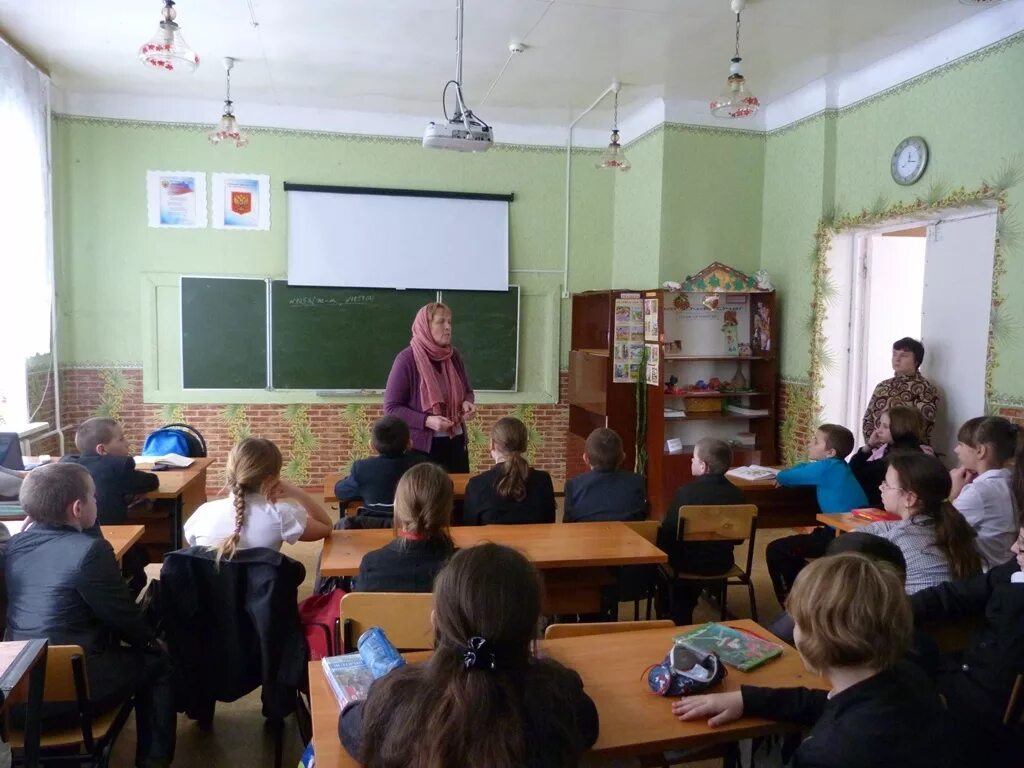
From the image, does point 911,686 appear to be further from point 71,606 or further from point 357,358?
point 357,358

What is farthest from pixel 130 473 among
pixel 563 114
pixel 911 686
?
pixel 563 114

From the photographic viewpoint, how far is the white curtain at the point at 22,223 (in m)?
4.80

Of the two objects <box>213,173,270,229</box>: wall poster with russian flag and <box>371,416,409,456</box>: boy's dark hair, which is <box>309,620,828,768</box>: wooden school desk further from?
<box>213,173,270,229</box>: wall poster with russian flag

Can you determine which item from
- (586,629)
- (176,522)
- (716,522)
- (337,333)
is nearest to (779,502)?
(716,522)

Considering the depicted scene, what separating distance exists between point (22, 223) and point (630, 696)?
17.3ft

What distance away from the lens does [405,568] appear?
86.8 inches

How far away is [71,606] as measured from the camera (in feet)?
6.75

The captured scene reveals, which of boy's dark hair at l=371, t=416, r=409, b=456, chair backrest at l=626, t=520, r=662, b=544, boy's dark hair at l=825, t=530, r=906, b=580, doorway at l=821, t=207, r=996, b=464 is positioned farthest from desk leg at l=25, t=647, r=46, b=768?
doorway at l=821, t=207, r=996, b=464

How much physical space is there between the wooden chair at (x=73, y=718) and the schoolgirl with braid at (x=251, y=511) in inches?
21.0

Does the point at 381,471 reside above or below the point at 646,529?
above

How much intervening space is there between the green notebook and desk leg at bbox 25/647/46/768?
1535 mm

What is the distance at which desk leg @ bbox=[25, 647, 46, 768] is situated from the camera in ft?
5.74

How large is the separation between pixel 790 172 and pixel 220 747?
17.5 ft

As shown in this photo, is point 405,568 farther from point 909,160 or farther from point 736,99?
point 909,160
